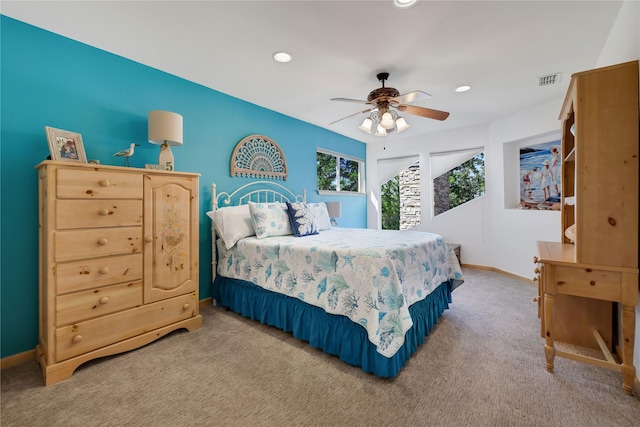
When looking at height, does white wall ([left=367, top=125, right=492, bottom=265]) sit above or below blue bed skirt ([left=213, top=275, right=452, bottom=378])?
above

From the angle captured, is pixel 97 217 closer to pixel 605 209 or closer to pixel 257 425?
pixel 257 425

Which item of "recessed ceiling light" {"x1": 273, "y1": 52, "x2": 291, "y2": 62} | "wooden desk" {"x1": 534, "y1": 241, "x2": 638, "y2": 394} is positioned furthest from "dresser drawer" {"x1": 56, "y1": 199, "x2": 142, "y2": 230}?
"wooden desk" {"x1": 534, "y1": 241, "x2": 638, "y2": 394}

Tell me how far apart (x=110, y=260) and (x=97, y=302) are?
29 centimetres

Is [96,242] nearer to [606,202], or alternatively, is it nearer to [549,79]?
[606,202]

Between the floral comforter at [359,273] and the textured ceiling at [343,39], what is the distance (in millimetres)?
1647

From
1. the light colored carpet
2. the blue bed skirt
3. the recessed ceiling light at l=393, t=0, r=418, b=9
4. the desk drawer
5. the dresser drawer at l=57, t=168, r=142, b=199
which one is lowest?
the light colored carpet

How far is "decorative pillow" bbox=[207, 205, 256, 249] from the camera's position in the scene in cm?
277

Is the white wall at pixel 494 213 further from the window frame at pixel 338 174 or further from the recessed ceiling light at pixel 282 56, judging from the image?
the recessed ceiling light at pixel 282 56

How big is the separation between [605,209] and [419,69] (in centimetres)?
188

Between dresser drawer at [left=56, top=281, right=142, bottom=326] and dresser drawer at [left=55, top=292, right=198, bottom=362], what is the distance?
4cm

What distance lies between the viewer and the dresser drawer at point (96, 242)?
67.5 inches

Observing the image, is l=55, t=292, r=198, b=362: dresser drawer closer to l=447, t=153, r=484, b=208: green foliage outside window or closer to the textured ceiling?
the textured ceiling

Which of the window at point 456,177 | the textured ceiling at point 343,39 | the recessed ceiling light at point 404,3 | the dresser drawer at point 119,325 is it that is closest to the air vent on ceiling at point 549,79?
the textured ceiling at point 343,39

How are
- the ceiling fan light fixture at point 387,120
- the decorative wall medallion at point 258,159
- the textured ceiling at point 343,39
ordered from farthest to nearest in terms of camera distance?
1. the decorative wall medallion at point 258,159
2. the ceiling fan light fixture at point 387,120
3. the textured ceiling at point 343,39
